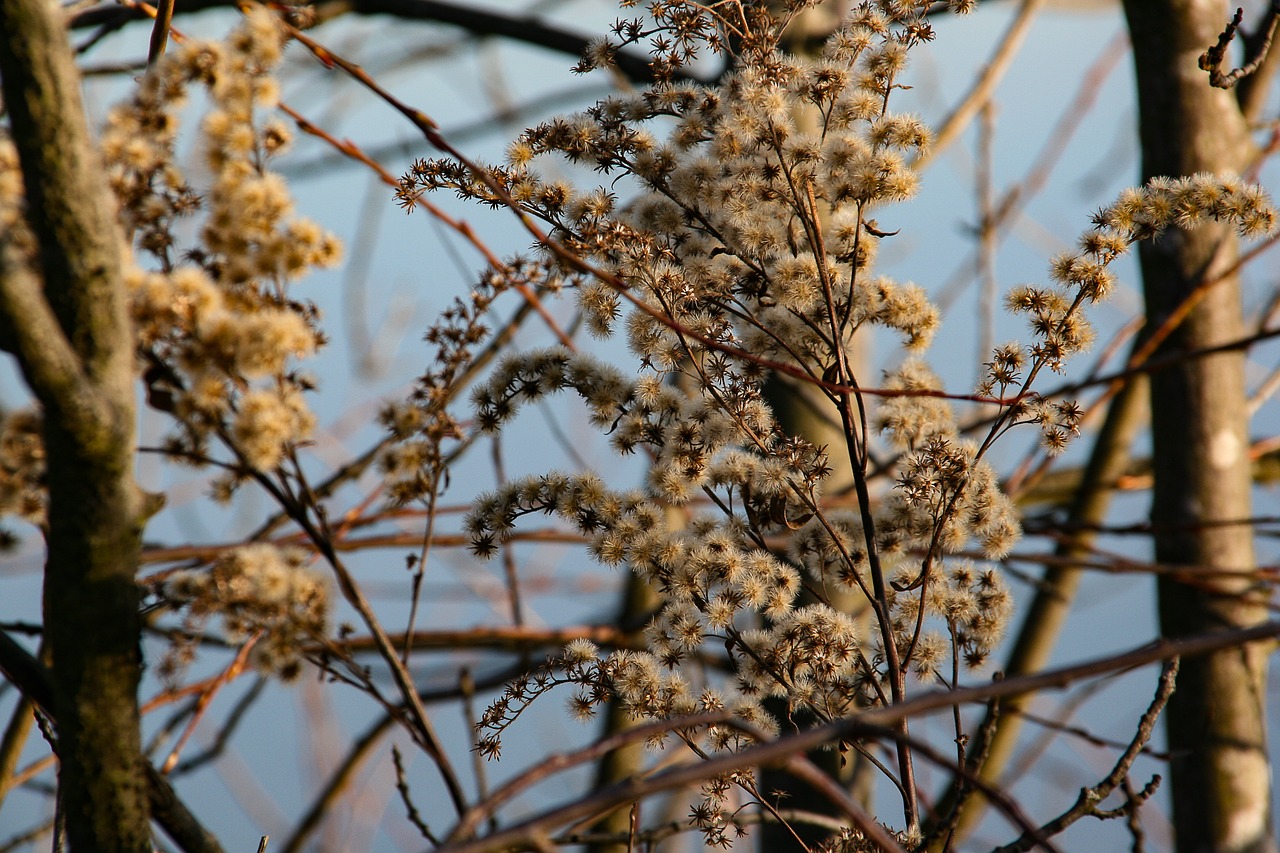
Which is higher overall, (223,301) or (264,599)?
(223,301)

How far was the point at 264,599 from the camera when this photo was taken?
0.57 meters

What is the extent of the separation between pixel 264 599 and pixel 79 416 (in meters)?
0.14

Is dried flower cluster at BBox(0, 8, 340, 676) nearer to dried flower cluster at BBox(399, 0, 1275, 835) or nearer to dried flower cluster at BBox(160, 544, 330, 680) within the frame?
dried flower cluster at BBox(160, 544, 330, 680)

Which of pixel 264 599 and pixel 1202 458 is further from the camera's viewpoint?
pixel 1202 458

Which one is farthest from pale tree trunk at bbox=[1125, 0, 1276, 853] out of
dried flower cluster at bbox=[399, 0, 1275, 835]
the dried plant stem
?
dried flower cluster at bbox=[399, 0, 1275, 835]

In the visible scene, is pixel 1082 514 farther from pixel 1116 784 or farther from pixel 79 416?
pixel 79 416

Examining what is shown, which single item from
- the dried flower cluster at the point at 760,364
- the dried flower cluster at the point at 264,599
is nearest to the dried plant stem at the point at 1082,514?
the dried flower cluster at the point at 760,364

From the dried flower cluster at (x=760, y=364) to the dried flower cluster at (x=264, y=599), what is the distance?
200mm

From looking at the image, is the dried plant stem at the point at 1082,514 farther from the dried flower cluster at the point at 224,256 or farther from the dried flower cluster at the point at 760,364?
the dried flower cluster at the point at 224,256

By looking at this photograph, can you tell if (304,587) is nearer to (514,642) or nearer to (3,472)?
(3,472)

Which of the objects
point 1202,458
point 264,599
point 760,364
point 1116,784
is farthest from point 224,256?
point 1202,458

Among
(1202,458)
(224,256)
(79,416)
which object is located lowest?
(79,416)

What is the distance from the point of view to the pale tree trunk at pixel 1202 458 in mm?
1528

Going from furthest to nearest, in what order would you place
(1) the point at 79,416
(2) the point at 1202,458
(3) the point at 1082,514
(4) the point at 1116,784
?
(3) the point at 1082,514
(2) the point at 1202,458
(4) the point at 1116,784
(1) the point at 79,416
